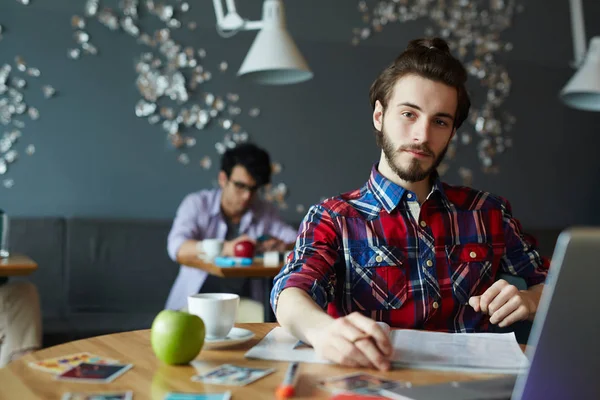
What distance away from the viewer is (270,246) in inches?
127

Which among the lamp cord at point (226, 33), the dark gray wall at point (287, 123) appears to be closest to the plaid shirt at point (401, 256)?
the dark gray wall at point (287, 123)

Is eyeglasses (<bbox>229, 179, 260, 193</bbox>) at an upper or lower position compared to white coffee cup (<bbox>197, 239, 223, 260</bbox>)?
upper

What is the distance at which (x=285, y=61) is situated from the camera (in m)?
3.07

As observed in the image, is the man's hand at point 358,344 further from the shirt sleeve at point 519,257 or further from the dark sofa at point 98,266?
the dark sofa at point 98,266

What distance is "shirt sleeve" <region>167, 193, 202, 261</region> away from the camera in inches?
134

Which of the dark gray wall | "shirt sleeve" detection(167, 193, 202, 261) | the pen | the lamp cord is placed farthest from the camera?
the lamp cord

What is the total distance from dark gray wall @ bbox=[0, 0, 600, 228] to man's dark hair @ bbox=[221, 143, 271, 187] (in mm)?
845

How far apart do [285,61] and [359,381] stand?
227 centimetres

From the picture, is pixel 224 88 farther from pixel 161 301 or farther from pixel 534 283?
pixel 534 283

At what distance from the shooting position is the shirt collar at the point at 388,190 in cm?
156

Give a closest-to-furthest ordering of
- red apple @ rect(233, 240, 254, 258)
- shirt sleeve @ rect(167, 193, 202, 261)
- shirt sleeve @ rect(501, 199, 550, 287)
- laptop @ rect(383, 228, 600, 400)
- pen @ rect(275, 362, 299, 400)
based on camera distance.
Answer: laptop @ rect(383, 228, 600, 400) < pen @ rect(275, 362, 299, 400) < shirt sleeve @ rect(501, 199, 550, 287) < red apple @ rect(233, 240, 254, 258) < shirt sleeve @ rect(167, 193, 202, 261)

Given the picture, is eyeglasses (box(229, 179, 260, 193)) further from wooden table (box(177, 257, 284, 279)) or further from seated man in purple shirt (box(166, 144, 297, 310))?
wooden table (box(177, 257, 284, 279))

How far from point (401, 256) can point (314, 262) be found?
0.73 ft

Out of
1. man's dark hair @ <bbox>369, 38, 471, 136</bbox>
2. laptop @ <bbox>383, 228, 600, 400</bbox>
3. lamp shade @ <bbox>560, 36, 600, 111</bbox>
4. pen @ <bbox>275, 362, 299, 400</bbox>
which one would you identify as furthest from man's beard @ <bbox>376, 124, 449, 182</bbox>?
lamp shade @ <bbox>560, 36, 600, 111</bbox>
